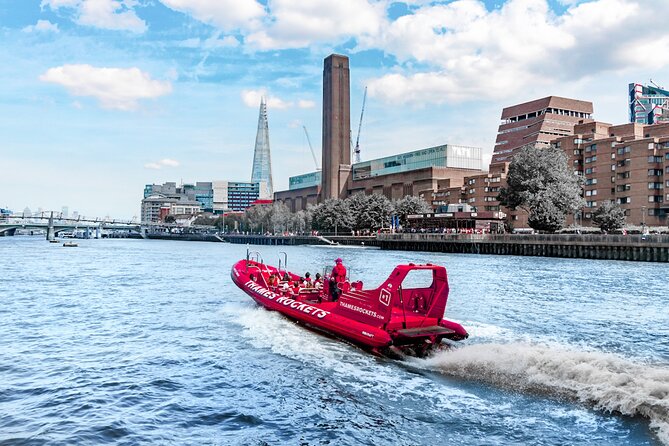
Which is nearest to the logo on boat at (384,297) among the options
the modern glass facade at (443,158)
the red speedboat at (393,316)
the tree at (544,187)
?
the red speedboat at (393,316)

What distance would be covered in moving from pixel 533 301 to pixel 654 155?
77999 millimetres

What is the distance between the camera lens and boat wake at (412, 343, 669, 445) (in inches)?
541

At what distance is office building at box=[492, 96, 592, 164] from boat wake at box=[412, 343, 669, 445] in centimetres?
14200

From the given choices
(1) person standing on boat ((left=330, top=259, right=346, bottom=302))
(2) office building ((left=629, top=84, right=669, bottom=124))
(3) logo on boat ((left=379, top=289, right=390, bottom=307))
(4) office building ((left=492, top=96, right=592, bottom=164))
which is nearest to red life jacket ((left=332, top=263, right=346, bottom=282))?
(1) person standing on boat ((left=330, top=259, right=346, bottom=302))

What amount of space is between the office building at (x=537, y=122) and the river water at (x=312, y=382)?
433 ft

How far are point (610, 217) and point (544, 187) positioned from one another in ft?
45.5

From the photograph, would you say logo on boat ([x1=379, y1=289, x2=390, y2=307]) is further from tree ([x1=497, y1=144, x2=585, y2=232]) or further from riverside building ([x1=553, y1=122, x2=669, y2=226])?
riverside building ([x1=553, y1=122, x2=669, y2=226])

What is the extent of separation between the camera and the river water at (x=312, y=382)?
13055 millimetres

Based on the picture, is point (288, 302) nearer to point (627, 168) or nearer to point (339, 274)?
point (339, 274)

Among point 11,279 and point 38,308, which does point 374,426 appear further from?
point 11,279

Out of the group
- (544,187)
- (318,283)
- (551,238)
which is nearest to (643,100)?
(544,187)

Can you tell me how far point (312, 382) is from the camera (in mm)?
17219

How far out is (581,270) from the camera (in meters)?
59.2

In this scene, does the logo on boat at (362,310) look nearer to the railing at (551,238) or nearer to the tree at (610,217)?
the railing at (551,238)
